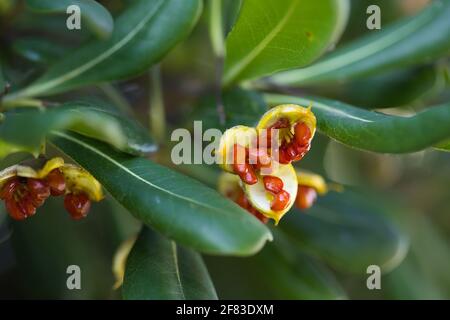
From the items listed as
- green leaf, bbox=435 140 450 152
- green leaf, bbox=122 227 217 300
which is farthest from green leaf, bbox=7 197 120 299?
green leaf, bbox=435 140 450 152

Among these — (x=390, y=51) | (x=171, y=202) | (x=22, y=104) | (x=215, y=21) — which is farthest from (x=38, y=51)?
(x=390, y=51)

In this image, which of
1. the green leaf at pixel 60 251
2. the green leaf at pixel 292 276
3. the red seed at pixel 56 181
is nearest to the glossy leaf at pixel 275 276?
the green leaf at pixel 292 276

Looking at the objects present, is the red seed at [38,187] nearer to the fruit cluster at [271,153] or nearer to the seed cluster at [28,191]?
the seed cluster at [28,191]

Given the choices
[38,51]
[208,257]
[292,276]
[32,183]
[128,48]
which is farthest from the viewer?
[208,257]

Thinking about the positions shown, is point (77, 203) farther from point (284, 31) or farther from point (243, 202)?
point (284, 31)
